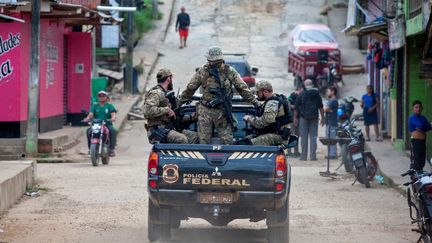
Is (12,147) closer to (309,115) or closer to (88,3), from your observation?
(309,115)

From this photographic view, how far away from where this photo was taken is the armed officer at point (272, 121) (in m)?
12.4

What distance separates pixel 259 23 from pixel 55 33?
22.4m

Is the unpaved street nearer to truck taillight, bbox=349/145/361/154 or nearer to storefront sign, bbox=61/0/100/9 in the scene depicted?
truck taillight, bbox=349/145/361/154

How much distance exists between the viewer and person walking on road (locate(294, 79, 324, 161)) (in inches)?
974

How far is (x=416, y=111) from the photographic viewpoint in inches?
797

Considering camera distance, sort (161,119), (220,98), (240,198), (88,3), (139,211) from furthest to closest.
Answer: (88,3)
(139,211)
(161,119)
(220,98)
(240,198)

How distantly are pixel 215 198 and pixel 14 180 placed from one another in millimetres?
5379

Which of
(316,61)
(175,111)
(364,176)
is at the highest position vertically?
(316,61)

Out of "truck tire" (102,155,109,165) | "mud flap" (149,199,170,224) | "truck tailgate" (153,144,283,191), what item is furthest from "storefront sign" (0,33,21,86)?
"truck tailgate" (153,144,283,191)

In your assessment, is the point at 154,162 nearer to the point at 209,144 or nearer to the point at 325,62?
the point at 209,144

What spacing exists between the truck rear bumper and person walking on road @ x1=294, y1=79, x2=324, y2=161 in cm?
1313

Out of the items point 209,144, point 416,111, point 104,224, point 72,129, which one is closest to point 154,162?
point 209,144

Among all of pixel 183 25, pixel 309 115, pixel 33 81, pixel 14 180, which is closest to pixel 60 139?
pixel 33 81

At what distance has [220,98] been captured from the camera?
41.0 feet
